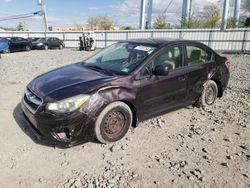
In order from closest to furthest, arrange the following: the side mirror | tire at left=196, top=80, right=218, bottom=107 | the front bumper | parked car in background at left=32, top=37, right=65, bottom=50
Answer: the front bumper
the side mirror
tire at left=196, top=80, right=218, bottom=107
parked car in background at left=32, top=37, right=65, bottom=50

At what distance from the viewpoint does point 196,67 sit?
14.4 ft

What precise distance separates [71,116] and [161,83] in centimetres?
163

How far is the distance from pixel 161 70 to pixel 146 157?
1378mm

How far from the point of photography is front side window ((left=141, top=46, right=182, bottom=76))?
3.71 m

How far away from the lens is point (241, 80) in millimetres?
7293

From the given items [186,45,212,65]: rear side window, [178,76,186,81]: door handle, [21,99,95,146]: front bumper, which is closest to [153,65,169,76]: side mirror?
[178,76,186,81]: door handle

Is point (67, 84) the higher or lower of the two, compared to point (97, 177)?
higher

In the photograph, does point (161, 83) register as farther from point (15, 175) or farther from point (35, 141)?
point (15, 175)

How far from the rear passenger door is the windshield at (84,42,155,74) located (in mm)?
883

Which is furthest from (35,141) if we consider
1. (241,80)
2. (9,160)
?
(241,80)

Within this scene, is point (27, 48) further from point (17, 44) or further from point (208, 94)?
point (208, 94)

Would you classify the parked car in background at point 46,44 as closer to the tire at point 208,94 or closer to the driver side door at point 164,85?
the tire at point 208,94

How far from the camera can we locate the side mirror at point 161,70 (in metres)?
3.62

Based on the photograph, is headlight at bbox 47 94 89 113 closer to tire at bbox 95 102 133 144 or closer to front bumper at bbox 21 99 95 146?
front bumper at bbox 21 99 95 146
